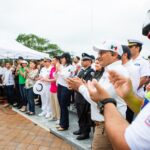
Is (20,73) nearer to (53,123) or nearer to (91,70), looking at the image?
(53,123)

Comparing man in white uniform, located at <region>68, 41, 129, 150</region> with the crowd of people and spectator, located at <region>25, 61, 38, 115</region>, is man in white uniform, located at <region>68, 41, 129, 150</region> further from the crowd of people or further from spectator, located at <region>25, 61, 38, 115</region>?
spectator, located at <region>25, 61, 38, 115</region>

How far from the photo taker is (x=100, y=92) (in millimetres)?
1601

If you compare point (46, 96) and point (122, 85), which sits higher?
point (122, 85)

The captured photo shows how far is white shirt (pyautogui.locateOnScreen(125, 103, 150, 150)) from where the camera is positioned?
1068mm

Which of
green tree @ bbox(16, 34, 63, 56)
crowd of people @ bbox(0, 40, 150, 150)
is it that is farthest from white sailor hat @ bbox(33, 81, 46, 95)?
green tree @ bbox(16, 34, 63, 56)

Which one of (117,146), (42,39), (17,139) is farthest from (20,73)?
(42,39)

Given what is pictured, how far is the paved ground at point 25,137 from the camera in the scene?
16.0 feet

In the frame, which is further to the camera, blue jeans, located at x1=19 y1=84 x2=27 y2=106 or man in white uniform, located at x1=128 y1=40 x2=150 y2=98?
blue jeans, located at x1=19 y1=84 x2=27 y2=106

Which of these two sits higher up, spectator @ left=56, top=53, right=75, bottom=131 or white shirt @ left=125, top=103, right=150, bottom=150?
white shirt @ left=125, top=103, right=150, bottom=150

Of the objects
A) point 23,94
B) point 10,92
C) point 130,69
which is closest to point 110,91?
point 130,69

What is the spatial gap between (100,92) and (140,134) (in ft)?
1.82

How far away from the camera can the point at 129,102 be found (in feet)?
6.18

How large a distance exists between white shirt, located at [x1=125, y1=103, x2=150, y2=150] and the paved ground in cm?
384

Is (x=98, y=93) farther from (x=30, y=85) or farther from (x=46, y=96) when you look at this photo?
(x=30, y=85)
